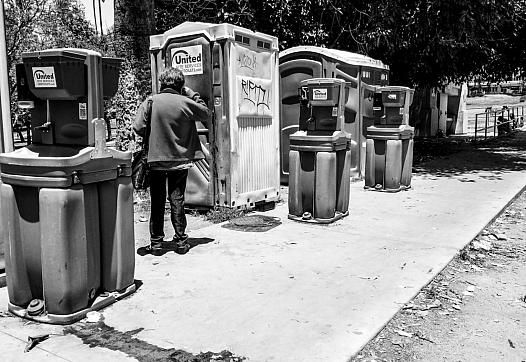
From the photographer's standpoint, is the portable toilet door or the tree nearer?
the portable toilet door

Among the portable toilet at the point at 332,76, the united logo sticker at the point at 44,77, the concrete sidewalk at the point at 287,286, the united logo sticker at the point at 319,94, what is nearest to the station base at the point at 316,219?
the concrete sidewalk at the point at 287,286

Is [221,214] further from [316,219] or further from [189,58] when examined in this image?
[189,58]

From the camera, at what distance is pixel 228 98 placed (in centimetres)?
688

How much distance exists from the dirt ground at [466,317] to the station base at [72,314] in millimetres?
1945

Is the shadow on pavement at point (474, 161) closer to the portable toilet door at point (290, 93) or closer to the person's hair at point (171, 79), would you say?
the portable toilet door at point (290, 93)

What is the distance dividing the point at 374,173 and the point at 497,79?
10.0 meters

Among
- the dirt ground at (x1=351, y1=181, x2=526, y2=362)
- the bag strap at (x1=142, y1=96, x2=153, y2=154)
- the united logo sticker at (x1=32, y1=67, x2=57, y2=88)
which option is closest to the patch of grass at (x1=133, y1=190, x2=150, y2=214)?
the bag strap at (x1=142, y1=96, x2=153, y2=154)

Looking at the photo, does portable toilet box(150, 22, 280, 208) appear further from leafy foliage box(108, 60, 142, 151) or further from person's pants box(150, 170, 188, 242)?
person's pants box(150, 170, 188, 242)

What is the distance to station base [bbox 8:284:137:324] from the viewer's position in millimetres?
3738

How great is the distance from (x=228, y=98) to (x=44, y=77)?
3.39 meters

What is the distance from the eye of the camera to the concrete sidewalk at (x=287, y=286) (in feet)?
11.5

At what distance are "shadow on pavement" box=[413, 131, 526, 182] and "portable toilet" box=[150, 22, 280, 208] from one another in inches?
204

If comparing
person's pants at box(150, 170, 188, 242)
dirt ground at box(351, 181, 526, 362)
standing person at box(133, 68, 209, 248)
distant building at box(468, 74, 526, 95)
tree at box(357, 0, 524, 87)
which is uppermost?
distant building at box(468, 74, 526, 95)

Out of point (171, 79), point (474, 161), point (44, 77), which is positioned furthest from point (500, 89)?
point (44, 77)
